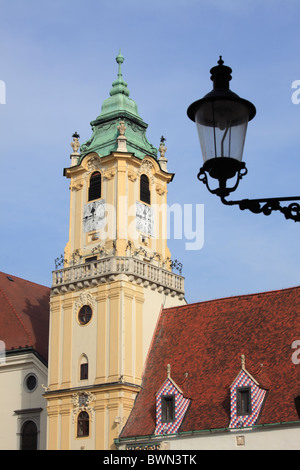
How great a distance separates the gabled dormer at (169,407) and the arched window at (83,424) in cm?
396

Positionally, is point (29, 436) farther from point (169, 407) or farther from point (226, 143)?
point (226, 143)

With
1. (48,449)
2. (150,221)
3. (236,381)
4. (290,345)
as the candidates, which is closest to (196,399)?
(236,381)

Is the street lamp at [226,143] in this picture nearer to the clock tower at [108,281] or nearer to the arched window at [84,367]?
the clock tower at [108,281]

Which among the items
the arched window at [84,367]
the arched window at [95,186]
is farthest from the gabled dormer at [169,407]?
the arched window at [95,186]

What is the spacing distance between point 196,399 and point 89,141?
51.7 feet

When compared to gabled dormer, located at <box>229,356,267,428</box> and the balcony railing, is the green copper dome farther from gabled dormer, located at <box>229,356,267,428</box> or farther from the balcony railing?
gabled dormer, located at <box>229,356,267,428</box>

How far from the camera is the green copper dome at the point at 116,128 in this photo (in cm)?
3869

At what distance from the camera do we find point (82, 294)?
A: 117 feet

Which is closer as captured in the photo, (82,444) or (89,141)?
(82,444)

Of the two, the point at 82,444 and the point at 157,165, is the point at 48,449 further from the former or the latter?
the point at 157,165

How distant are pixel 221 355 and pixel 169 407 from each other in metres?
3.33

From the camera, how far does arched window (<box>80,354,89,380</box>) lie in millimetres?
34438

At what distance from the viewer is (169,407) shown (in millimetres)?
31312
